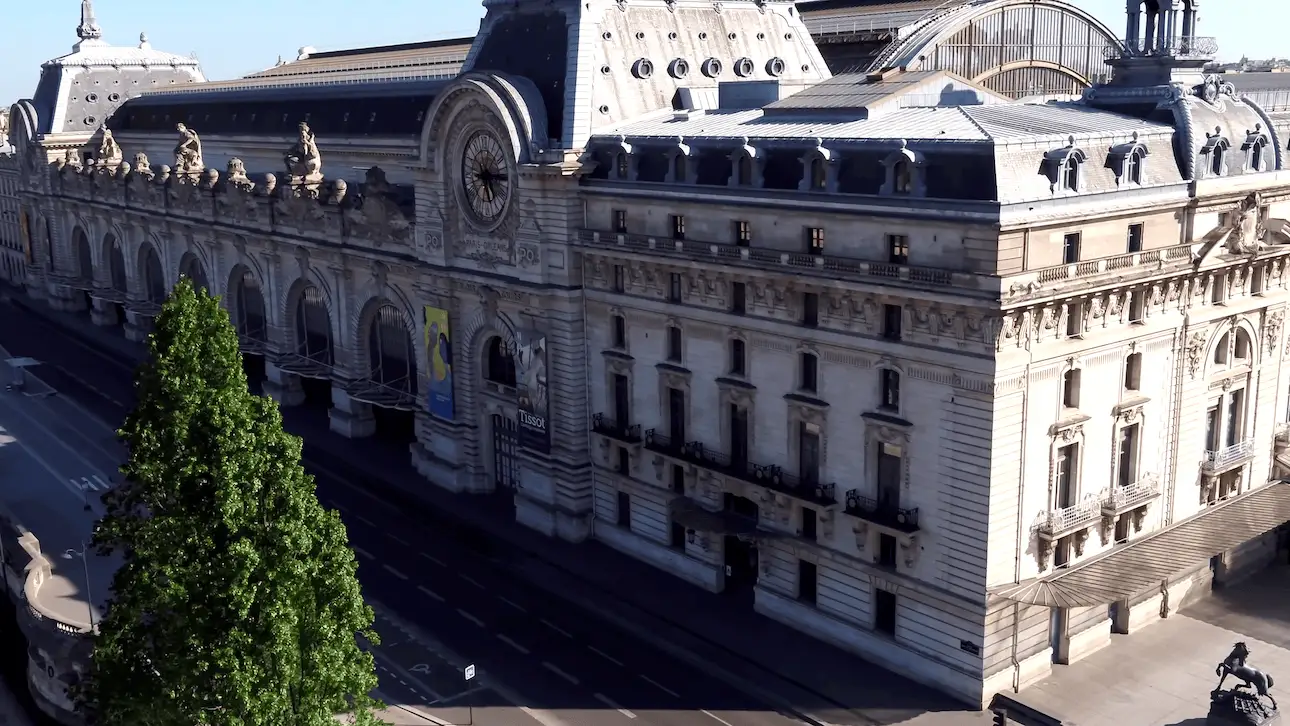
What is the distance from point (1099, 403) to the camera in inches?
2244

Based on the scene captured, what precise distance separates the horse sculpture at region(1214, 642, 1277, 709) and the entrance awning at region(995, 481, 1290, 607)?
4918 millimetres

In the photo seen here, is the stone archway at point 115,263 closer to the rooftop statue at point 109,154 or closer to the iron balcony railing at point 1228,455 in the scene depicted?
the rooftop statue at point 109,154

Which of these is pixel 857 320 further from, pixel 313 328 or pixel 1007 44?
pixel 1007 44

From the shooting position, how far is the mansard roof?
104062 millimetres

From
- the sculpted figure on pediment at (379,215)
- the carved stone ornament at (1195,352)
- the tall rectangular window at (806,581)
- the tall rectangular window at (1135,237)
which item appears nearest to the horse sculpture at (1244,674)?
the carved stone ornament at (1195,352)

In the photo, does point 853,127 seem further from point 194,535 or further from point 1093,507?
point 194,535

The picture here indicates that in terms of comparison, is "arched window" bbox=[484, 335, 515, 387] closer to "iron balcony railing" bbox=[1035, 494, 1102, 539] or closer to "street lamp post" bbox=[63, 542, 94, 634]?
"street lamp post" bbox=[63, 542, 94, 634]

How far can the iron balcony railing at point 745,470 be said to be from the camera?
59719 millimetres

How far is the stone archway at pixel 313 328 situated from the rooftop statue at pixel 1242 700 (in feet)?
234

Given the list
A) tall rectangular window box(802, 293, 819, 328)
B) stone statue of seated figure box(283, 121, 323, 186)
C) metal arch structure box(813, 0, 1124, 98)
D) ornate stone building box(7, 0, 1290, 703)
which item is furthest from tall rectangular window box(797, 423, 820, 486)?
stone statue of seated figure box(283, 121, 323, 186)

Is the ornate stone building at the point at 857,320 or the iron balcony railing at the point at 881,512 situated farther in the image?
the iron balcony railing at the point at 881,512

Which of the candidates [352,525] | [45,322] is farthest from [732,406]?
[45,322]

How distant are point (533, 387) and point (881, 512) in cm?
2609

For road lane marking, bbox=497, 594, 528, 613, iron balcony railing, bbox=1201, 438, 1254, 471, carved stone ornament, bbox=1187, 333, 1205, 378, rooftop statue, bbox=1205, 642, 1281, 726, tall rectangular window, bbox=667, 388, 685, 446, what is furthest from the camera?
tall rectangular window, bbox=667, 388, 685, 446
